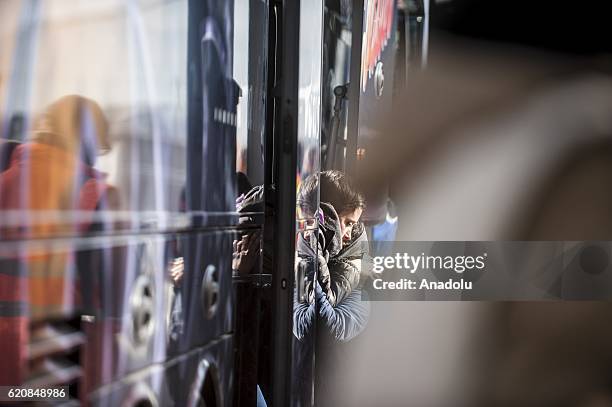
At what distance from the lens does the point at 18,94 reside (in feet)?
4.49

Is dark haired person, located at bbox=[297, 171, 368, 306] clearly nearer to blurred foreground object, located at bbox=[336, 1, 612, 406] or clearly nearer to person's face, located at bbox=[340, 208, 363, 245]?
person's face, located at bbox=[340, 208, 363, 245]

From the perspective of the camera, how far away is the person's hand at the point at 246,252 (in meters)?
2.48

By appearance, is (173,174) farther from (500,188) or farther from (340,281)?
(500,188)

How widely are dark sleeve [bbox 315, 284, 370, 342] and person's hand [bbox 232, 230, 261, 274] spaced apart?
0.37 metres

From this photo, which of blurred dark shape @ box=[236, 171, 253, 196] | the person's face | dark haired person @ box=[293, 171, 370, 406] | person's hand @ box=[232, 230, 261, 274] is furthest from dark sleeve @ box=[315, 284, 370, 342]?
blurred dark shape @ box=[236, 171, 253, 196]

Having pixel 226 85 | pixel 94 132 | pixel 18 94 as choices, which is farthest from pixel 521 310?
pixel 18 94

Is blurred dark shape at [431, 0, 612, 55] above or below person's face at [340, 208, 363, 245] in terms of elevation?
above

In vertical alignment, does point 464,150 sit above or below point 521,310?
above

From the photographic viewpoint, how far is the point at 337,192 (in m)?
2.94

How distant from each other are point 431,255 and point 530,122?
571 mm

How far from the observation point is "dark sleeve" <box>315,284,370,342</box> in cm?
295

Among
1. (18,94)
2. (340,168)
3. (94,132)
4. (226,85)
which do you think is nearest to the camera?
(18,94)

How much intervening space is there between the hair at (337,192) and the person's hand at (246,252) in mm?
305

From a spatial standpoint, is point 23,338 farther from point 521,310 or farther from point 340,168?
point 521,310
